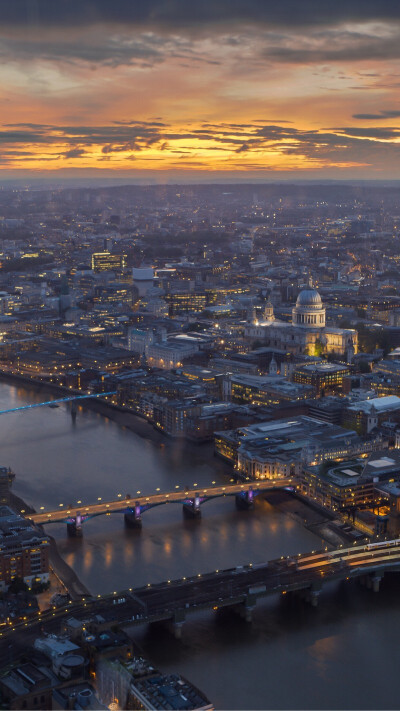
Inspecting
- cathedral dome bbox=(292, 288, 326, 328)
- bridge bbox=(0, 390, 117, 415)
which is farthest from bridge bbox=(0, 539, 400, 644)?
cathedral dome bbox=(292, 288, 326, 328)

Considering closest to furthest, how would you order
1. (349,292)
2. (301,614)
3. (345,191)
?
(301,614) → (349,292) → (345,191)

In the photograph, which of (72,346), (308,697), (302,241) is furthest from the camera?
(302,241)

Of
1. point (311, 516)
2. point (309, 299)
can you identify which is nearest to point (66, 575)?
point (311, 516)

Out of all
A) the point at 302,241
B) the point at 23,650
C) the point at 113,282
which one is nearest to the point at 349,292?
the point at 113,282

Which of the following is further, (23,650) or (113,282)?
(113,282)

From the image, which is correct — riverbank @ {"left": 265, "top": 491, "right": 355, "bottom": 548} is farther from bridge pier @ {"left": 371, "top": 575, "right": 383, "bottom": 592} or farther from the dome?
the dome

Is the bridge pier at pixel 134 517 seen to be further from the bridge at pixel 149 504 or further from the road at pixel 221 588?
the road at pixel 221 588

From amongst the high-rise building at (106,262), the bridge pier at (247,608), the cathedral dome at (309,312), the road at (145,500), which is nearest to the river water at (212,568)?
the bridge pier at (247,608)

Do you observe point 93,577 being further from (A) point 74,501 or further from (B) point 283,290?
(B) point 283,290
